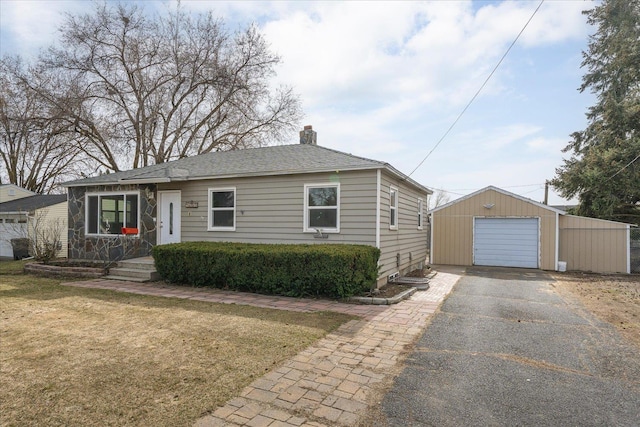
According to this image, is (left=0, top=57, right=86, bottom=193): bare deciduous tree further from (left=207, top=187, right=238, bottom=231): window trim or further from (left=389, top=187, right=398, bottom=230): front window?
(left=389, top=187, right=398, bottom=230): front window

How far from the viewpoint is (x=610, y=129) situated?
17.5 metres

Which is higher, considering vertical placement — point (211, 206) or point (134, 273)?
point (211, 206)

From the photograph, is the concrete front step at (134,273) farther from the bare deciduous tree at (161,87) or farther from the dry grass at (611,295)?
the bare deciduous tree at (161,87)

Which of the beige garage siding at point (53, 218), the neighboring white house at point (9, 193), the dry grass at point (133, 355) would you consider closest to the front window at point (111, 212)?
the dry grass at point (133, 355)

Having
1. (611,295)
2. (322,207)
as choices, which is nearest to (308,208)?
(322,207)

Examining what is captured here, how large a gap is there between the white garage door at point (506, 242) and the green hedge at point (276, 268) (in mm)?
8190

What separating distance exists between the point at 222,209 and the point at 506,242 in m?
10.8

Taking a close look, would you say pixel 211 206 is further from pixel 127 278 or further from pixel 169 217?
pixel 127 278

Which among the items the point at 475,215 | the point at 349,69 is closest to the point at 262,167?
the point at 349,69

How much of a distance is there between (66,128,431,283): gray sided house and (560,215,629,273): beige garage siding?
528cm

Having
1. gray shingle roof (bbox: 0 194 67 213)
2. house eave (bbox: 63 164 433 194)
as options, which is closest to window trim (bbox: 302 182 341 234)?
house eave (bbox: 63 164 433 194)

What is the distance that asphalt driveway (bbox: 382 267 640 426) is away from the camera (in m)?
2.92

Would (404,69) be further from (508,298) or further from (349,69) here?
(508,298)

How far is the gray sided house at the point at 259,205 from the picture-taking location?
855 centimetres
